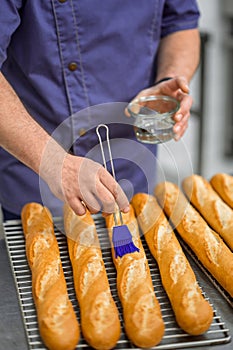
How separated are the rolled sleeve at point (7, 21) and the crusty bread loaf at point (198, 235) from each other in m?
0.62

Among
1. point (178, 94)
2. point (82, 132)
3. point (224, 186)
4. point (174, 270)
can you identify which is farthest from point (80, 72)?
point (174, 270)

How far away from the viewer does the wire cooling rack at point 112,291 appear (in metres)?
1.29

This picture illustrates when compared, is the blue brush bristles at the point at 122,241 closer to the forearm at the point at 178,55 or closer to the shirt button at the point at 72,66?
the shirt button at the point at 72,66

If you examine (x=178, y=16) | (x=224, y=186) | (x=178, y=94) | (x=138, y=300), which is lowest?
(x=224, y=186)

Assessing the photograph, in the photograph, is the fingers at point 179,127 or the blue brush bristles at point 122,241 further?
the fingers at point 179,127

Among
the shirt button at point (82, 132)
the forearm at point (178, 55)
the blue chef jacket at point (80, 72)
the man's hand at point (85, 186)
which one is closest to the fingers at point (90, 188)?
the man's hand at point (85, 186)

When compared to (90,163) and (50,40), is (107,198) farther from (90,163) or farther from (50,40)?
(50,40)

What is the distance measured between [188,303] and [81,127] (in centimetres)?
83

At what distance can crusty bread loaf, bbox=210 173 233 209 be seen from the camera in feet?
6.09

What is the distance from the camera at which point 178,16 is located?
7.15 ft

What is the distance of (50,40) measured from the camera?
1.89 m

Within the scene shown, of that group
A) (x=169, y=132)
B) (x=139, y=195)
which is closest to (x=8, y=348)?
(x=139, y=195)

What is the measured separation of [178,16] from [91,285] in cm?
114

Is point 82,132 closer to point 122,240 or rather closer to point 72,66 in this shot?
point 72,66
